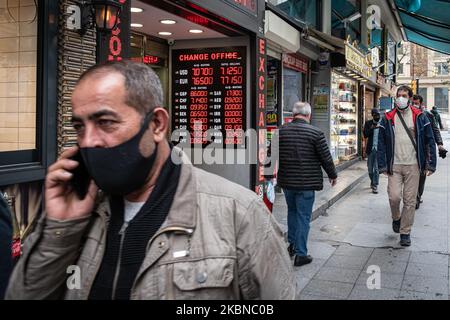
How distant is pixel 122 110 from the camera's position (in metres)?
1.59

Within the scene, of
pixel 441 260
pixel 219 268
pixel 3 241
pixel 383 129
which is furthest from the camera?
pixel 383 129

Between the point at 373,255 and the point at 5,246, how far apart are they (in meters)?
5.18

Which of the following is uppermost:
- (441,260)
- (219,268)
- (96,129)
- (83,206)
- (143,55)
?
(143,55)

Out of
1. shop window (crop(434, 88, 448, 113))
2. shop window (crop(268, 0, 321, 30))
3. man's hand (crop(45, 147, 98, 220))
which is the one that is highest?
shop window (crop(434, 88, 448, 113))

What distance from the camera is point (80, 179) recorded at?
172cm

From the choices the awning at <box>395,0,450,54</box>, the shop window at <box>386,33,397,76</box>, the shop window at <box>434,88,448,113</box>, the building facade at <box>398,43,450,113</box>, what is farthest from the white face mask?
the shop window at <box>434,88,448,113</box>

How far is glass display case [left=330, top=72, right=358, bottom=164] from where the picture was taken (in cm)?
1493

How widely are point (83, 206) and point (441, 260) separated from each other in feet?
17.7

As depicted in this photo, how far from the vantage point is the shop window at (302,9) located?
1025 cm

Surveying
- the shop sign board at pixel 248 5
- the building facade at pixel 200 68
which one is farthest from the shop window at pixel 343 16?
the shop sign board at pixel 248 5

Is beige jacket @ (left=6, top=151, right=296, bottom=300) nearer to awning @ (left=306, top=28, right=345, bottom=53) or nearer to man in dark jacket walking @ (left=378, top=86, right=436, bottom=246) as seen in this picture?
man in dark jacket walking @ (left=378, top=86, right=436, bottom=246)

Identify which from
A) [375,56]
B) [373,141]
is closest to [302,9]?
[373,141]
